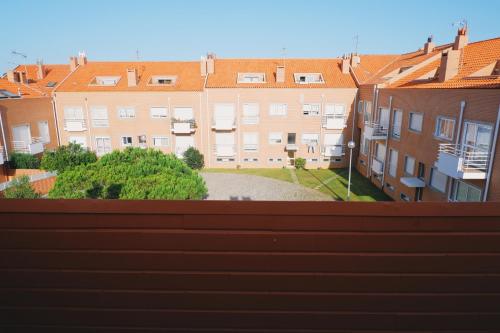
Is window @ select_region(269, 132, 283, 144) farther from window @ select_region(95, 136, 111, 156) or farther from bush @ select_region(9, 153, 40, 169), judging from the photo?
bush @ select_region(9, 153, 40, 169)

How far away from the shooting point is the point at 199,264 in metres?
1.91

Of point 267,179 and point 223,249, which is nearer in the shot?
point 223,249

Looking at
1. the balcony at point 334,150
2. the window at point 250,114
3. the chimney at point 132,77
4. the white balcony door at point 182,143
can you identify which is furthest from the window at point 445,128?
the chimney at point 132,77

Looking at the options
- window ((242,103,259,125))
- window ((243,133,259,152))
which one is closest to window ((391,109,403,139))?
window ((242,103,259,125))

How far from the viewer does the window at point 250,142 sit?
22.4 metres

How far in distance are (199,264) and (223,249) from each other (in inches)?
7.4

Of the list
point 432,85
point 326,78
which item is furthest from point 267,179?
point 432,85

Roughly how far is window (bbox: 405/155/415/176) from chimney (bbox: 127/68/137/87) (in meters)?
18.4

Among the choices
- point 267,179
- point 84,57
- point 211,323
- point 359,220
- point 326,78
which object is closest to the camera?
point 359,220

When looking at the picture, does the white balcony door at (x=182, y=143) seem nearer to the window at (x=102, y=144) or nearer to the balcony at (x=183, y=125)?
the balcony at (x=183, y=125)

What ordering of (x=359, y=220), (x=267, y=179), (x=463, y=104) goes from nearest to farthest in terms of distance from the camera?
1. (x=359, y=220)
2. (x=463, y=104)
3. (x=267, y=179)

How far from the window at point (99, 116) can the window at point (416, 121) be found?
19771 millimetres

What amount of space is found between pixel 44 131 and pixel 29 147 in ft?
11.1

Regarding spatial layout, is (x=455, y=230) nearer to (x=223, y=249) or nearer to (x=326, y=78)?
(x=223, y=249)
